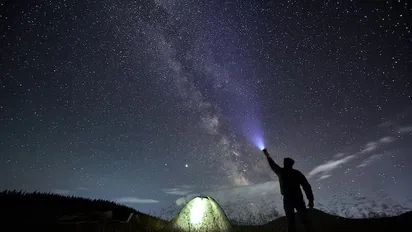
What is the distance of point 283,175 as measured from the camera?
8.86 m

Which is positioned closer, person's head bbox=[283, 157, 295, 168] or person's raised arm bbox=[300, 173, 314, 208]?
person's raised arm bbox=[300, 173, 314, 208]

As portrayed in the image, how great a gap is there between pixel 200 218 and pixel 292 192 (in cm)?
456

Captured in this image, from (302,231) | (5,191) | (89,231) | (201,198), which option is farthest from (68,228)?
(302,231)

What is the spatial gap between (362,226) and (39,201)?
18.8 meters

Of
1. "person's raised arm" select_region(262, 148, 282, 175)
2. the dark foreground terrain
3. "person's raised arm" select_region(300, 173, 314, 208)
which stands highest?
"person's raised arm" select_region(262, 148, 282, 175)

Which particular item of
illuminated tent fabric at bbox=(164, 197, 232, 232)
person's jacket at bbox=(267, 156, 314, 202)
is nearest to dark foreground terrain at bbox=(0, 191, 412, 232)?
illuminated tent fabric at bbox=(164, 197, 232, 232)

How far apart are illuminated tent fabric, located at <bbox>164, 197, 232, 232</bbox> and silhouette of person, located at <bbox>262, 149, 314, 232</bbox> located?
A: 12.3ft

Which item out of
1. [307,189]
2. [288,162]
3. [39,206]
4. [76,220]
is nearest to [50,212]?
[39,206]

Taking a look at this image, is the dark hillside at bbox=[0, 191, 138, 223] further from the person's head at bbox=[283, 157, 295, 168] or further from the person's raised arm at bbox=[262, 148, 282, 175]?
the person's head at bbox=[283, 157, 295, 168]

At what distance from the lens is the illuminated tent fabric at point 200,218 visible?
11.0m

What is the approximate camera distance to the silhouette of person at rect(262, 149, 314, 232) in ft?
27.2

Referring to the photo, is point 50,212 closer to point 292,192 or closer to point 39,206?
point 39,206

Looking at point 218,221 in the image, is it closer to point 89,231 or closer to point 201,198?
point 201,198

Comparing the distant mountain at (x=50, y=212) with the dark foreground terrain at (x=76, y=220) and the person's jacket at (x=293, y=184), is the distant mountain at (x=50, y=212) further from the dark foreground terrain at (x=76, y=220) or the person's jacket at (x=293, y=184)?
the person's jacket at (x=293, y=184)
